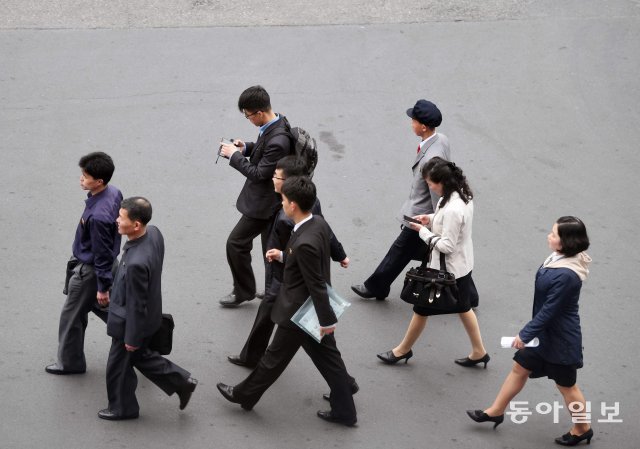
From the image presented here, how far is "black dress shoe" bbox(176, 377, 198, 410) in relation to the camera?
6590 millimetres

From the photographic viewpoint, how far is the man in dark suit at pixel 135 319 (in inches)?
245

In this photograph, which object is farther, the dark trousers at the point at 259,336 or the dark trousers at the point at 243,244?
the dark trousers at the point at 243,244

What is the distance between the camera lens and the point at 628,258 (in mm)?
8820

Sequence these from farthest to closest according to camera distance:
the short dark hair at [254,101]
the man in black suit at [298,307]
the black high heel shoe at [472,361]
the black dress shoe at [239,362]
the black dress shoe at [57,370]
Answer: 1. the short dark hair at [254,101]
2. the black high heel shoe at [472,361]
3. the black dress shoe at [239,362]
4. the black dress shoe at [57,370]
5. the man in black suit at [298,307]

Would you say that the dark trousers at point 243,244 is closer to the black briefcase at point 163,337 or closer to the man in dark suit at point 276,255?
the man in dark suit at point 276,255

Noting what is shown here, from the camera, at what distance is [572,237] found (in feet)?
20.2

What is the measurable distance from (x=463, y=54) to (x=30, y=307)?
21.2 feet

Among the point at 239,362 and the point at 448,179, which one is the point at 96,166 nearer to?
the point at 239,362

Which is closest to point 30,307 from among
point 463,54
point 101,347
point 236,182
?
point 101,347

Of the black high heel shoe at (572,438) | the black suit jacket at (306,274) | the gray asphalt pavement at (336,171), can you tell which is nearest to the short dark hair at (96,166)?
the black suit jacket at (306,274)

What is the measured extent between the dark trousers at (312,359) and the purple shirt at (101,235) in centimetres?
119

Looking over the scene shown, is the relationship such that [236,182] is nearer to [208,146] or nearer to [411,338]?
[208,146]

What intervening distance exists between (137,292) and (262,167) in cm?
174

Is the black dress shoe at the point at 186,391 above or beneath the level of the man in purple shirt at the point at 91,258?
beneath
